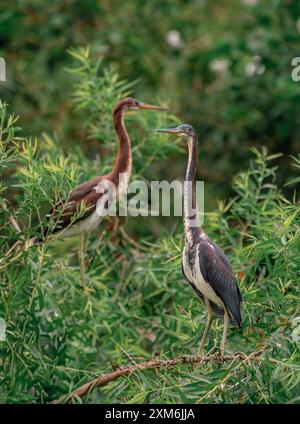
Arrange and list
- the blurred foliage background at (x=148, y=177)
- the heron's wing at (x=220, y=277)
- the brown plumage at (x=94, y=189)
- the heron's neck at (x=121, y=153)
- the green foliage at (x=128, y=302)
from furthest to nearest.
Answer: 1. the heron's neck at (x=121, y=153)
2. the brown plumage at (x=94, y=189)
3. the blurred foliage background at (x=148, y=177)
4. the heron's wing at (x=220, y=277)
5. the green foliage at (x=128, y=302)

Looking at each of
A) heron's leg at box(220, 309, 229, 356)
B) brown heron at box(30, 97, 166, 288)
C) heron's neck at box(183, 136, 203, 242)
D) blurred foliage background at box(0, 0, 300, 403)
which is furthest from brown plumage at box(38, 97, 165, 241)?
heron's leg at box(220, 309, 229, 356)

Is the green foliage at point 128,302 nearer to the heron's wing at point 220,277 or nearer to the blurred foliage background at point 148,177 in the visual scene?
the blurred foliage background at point 148,177

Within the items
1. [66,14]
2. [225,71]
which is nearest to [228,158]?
[225,71]

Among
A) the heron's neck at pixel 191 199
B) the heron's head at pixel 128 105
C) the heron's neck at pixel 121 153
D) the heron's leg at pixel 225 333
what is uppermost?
the heron's head at pixel 128 105

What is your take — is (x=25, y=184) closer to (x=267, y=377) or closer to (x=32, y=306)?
(x=32, y=306)

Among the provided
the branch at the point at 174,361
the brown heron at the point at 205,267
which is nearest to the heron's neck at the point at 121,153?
the brown heron at the point at 205,267

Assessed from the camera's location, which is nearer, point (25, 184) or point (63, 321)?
point (25, 184)

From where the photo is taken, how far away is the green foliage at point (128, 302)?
128 inches

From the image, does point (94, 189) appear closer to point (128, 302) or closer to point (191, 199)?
point (128, 302)

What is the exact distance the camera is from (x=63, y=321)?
13.8 ft

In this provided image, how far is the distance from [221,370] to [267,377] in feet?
0.56

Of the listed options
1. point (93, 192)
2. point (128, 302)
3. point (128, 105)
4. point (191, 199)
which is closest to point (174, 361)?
point (191, 199)

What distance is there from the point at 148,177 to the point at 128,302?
1.33 meters

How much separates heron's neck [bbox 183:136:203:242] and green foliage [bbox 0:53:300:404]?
0.23 meters
